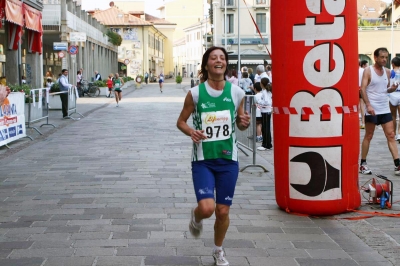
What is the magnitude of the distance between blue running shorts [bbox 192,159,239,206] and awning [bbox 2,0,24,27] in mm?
17146

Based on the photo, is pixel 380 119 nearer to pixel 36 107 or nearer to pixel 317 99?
pixel 317 99

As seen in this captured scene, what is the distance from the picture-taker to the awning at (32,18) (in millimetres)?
24156

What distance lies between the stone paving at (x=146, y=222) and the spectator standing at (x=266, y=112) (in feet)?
5.47

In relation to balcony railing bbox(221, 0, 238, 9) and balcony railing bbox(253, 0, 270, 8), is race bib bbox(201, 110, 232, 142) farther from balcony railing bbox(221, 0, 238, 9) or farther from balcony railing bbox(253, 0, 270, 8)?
balcony railing bbox(253, 0, 270, 8)

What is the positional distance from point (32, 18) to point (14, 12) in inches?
130

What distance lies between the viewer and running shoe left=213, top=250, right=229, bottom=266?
15.9 ft

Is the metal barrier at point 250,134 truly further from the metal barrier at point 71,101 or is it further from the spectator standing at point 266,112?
the metal barrier at point 71,101

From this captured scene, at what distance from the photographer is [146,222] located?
6344 mm

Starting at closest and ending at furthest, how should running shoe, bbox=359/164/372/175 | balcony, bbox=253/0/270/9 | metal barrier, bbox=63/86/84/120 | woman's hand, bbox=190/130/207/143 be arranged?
woman's hand, bbox=190/130/207/143, running shoe, bbox=359/164/372/175, metal barrier, bbox=63/86/84/120, balcony, bbox=253/0/270/9

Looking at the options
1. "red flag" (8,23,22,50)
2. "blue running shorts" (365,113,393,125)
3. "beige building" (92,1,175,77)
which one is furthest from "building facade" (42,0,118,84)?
"blue running shorts" (365,113,393,125)

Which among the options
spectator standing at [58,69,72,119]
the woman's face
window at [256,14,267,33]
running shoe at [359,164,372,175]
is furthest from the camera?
window at [256,14,267,33]

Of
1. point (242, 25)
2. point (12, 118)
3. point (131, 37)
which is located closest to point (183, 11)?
point (131, 37)

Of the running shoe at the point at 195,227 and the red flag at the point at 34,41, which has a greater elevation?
the red flag at the point at 34,41

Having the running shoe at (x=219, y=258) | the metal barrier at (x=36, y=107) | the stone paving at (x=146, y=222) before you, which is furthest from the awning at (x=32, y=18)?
the running shoe at (x=219, y=258)
